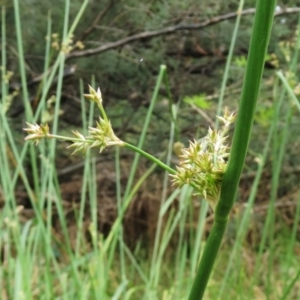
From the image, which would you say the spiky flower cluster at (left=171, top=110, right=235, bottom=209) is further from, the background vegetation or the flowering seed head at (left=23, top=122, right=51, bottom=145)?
the background vegetation

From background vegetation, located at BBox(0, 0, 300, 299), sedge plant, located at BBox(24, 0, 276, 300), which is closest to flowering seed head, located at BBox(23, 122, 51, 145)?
sedge plant, located at BBox(24, 0, 276, 300)

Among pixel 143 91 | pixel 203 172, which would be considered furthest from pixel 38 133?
pixel 143 91

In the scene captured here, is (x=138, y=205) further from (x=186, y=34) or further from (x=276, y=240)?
(x=186, y=34)

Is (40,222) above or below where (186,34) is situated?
below

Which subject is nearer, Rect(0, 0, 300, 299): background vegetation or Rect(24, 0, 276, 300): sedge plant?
Rect(24, 0, 276, 300): sedge plant

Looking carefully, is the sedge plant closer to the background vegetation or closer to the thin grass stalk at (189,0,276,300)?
the thin grass stalk at (189,0,276,300)

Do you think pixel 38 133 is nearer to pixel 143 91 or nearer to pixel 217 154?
pixel 217 154

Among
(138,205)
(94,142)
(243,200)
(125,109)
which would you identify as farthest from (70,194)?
(94,142)
